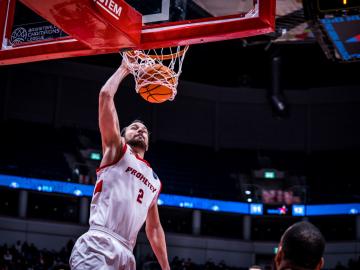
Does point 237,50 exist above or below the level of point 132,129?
above

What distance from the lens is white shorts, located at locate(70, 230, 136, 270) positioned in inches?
137

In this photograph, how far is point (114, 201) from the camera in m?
3.69

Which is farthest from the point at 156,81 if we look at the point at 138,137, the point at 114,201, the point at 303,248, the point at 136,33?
the point at 303,248

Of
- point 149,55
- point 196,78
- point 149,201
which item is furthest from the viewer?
point 196,78

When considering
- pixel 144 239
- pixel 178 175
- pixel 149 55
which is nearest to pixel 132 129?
pixel 149 55

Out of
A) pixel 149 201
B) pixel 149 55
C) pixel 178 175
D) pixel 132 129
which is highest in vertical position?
pixel 178 175

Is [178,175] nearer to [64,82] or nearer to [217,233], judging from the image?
[217,233]

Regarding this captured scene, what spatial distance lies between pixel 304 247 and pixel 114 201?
1.84m

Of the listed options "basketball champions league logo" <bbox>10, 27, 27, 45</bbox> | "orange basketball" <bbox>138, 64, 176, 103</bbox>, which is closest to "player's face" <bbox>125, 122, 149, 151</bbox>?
"orange basketball" <bbox>138, 64, 176, 103</bbox>

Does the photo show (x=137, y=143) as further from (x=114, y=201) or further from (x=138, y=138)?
(x=114, y=201)

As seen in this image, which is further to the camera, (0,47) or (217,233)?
(217,233)

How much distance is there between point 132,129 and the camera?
4.07m

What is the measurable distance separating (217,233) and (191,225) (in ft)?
4.04

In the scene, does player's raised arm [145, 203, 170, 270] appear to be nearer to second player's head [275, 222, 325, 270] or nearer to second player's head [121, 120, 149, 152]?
second player's head [121, 120, 149, 152]
